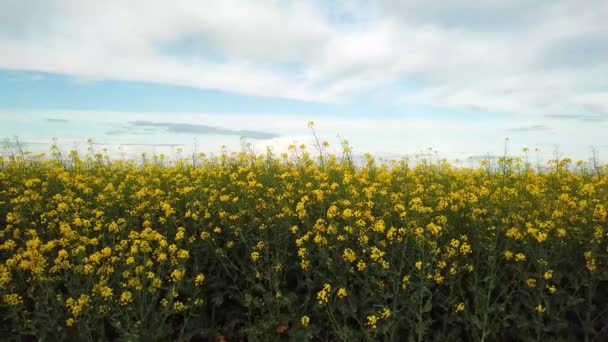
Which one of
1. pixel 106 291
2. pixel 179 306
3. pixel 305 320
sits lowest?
pixel 305 320

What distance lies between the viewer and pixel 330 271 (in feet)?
19.1

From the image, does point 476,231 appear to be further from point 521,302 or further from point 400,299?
point 400,299

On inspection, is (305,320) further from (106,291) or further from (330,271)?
(106,291)

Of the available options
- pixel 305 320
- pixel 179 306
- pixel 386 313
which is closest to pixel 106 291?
pixel 179 306

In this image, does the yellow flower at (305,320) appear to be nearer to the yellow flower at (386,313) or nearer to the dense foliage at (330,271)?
the dense foliage at (330,271)

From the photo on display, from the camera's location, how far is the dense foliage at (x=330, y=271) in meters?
5.25

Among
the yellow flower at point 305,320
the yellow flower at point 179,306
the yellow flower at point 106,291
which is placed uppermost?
the yellow flower at point 106,291

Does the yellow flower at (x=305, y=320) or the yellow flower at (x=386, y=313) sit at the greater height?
the yellow flower at (x=386, y=313)

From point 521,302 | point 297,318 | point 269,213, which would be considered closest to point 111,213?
point 269,213

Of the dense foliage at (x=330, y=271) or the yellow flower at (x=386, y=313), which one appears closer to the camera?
the yellow flower at (x=386, y=313)

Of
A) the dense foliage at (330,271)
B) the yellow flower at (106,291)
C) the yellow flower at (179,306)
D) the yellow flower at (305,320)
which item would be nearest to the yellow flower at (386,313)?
the dense foliage at (330,271)

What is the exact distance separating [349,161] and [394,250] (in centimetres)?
483

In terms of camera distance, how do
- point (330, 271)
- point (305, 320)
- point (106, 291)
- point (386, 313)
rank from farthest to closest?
point (330, 271) < point (106, 291) < point (305, 320) < point (386, 313)

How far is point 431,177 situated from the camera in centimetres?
974
